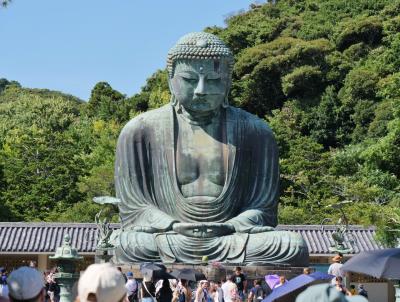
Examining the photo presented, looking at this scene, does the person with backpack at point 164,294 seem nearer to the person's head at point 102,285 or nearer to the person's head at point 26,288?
the person's head at point 26,288

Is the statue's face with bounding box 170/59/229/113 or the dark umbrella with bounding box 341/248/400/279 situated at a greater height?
the statue's face with bounding box 170/59/229/113

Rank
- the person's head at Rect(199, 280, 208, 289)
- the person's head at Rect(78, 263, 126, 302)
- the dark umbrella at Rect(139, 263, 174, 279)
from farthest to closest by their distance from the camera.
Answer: the person's head at Rect(199, 280, 208, 289) < the dark umbrella at Rect(139, 263, 174, 279) < the person's head at Rect(78, 263, 126, 302)

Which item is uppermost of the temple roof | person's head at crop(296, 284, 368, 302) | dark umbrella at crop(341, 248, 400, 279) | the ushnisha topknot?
the ushnisha topknot

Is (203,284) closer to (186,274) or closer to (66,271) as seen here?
(186,274)

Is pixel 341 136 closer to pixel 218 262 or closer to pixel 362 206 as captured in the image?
pixel 362 206

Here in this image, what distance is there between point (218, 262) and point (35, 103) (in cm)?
4308

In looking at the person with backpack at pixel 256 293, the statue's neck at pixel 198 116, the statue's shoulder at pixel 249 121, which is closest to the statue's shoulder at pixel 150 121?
the statue's neck at pixel 198 116

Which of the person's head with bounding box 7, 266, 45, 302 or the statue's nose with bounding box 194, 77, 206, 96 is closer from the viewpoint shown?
the person's head with bounding box 7, 266, 45, 302

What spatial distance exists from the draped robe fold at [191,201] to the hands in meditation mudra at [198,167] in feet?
0.05

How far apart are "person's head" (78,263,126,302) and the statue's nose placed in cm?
1209

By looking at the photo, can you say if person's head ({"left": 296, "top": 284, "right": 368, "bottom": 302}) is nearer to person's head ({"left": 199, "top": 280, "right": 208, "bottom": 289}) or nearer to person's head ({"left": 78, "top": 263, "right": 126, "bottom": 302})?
person's head ({"left": 78, "top": 263, "right": 126, "bottom": 302})

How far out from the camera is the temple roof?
90.0 ft

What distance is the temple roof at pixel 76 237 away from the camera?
27438 millimetres

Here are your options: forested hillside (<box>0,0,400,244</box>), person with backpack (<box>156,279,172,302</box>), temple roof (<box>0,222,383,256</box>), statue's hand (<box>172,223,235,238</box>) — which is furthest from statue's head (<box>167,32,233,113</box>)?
temple roof (<box>0,222,383,256</box>)
